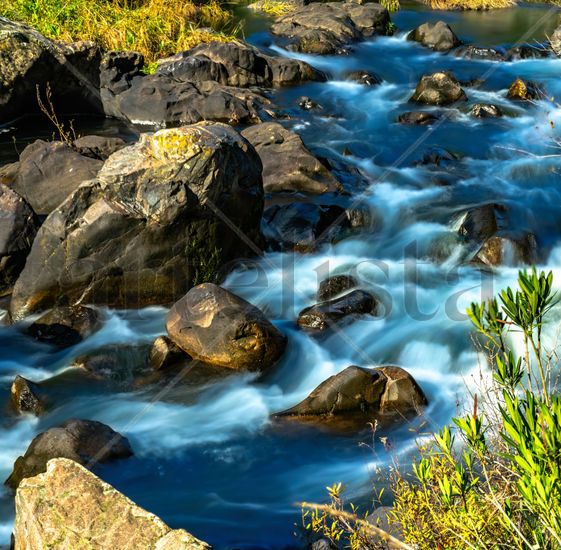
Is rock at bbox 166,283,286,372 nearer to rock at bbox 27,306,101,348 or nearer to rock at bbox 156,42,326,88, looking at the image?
rock at bbox 27,306,101,348

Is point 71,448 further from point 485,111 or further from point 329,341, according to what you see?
point 485,111

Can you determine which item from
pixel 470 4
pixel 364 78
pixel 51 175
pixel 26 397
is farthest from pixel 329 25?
pixel 26 397

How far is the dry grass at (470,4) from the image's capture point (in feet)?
78.0

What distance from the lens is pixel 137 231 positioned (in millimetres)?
9133

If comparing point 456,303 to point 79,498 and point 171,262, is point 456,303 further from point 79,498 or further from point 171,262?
point 79,498

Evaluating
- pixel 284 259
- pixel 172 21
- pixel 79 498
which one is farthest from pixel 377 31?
pixel 79 498

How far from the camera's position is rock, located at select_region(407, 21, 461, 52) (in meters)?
19.7

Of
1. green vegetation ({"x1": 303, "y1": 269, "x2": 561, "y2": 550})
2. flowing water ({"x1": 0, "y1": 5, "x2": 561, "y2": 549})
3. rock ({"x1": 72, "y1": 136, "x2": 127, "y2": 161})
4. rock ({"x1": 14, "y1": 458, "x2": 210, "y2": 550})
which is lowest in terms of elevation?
flowing water ({"x1": 0, "y1": 5, "x2": 561, "y2": 549})

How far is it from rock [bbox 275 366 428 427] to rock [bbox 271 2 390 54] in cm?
1315

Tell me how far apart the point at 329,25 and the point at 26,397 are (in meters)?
15.3

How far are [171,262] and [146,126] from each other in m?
6.48

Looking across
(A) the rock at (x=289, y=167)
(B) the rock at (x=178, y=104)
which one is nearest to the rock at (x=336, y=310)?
(A) the rock at (x=289, y=167)

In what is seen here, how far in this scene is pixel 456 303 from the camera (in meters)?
9.53

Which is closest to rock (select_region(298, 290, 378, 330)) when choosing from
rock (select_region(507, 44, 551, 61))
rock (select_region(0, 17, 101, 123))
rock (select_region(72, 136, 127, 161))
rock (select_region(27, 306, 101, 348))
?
rock (select_region(27, 306, 101, 348))
